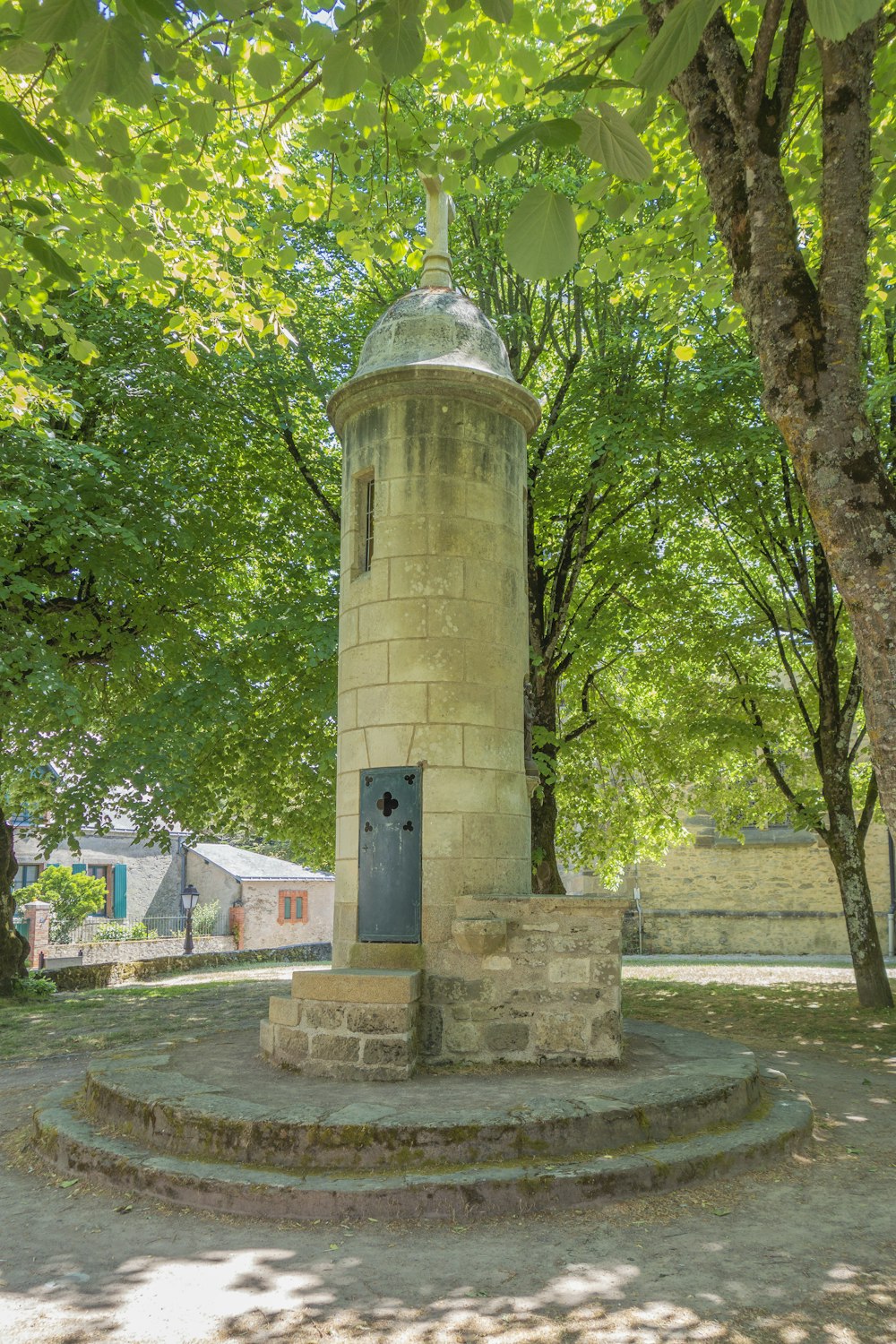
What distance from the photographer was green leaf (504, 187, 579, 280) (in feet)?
A: 8.71

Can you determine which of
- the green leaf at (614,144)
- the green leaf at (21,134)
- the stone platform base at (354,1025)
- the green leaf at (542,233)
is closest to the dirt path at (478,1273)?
the stone platform base at (354,1025)

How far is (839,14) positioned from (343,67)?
68.7 inches

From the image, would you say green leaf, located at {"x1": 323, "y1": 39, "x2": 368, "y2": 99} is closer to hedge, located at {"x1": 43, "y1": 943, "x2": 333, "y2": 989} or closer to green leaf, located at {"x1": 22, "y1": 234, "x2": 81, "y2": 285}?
green leaf, located at {"x1": 22, "y1": 234, "x2": 81, "y2": 285}

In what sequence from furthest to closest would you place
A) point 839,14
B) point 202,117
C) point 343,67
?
1. point 202,117
2. point 343,67
3. point 839,14

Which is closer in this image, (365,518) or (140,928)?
(365,518)

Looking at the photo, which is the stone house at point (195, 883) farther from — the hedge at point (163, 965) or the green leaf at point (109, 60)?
the green leaf at point (109, 60)

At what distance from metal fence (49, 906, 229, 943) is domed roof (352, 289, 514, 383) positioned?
76.8 ft

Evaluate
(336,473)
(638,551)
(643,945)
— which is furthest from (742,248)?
(643,945)

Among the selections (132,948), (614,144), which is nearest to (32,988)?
(132,948)

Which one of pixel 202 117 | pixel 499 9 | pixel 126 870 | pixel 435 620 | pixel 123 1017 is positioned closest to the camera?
pixel 499 9

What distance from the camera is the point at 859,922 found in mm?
12852

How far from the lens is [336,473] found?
50.1ft

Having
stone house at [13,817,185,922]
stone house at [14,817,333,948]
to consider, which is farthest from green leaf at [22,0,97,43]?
stone house at [14,817,333,948]

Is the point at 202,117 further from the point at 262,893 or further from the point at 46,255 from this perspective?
the point at 262,893
